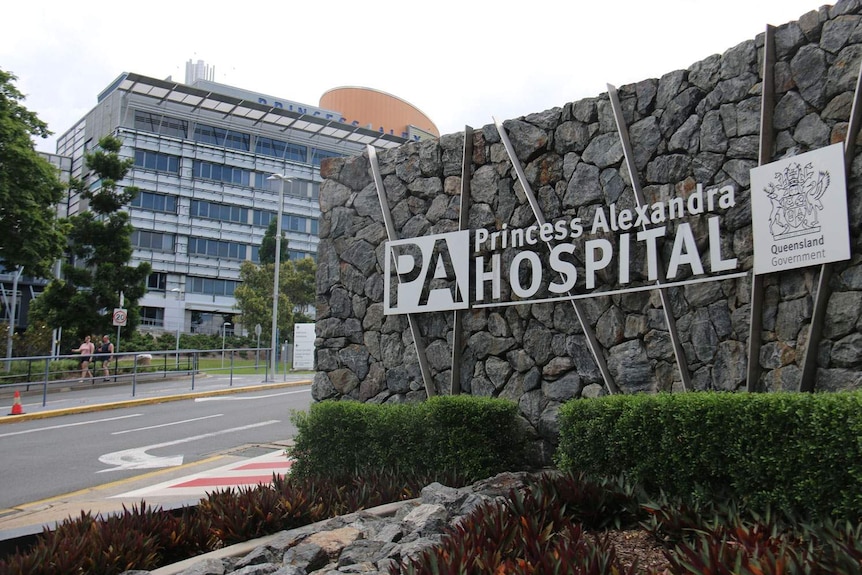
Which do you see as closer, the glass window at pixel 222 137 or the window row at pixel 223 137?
the window row at pixel 223 137

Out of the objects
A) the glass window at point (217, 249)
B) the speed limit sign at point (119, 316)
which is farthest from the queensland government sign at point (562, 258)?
the glass window at point (217, 249)

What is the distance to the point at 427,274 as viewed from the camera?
374 inches

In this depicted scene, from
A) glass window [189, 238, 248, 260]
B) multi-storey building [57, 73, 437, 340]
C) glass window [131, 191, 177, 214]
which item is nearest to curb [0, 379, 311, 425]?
multi-storey building [57, 73, 437, 340]

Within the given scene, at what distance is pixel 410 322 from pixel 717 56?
478cm

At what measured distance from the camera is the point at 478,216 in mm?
9172

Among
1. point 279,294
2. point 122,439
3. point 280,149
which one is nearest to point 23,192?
point 122,439

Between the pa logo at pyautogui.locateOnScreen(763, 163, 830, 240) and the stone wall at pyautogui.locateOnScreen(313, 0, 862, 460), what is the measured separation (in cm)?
24

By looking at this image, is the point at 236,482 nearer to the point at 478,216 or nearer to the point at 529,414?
the point at 529,414

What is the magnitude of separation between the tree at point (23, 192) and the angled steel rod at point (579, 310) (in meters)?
19.5

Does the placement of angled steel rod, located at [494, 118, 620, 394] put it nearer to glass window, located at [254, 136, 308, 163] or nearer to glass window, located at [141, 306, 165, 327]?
glass window, located at [141, 306, 165, 327]

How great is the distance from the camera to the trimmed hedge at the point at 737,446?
4.27 meters

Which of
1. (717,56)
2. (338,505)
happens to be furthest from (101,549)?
(717,56)

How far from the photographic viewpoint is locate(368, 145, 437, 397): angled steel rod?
930cm

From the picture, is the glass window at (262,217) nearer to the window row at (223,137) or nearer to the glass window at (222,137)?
the window row at (223,137)
